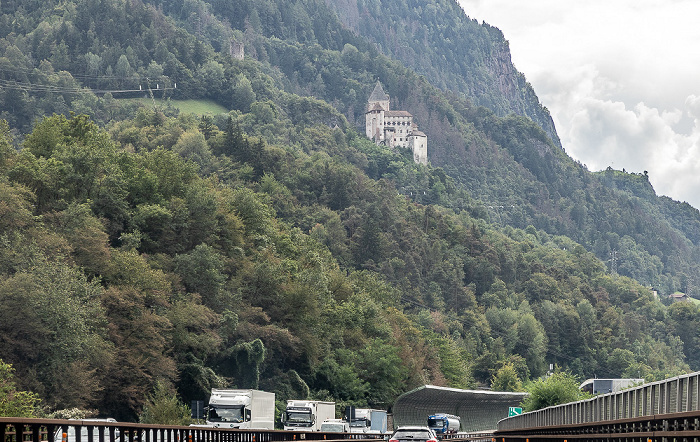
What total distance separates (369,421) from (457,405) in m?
26.1

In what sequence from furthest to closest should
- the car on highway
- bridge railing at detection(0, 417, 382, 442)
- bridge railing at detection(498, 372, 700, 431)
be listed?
the car on highway → bridge railing at detection(498, 372, 700, 431) → bridge railing at detection(0, 417, 382, 442)

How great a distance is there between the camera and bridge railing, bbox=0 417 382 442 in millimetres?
20094

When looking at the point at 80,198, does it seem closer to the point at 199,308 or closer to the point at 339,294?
the point at 199,308

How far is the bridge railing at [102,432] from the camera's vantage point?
65.9 feet

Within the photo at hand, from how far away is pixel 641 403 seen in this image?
28219 mm

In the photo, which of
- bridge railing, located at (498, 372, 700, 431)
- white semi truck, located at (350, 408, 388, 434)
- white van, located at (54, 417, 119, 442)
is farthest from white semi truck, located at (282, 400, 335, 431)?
white van, located at (54, 417, 119, 442)

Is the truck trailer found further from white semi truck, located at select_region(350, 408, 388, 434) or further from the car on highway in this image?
the car on highway

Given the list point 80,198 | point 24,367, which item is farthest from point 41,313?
point 80,198

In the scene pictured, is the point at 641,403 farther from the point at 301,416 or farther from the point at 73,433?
the point at 301,416

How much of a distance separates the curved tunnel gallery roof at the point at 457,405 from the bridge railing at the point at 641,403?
47818 millimetres

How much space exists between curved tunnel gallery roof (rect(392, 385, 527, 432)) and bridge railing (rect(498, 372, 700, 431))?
4782 centimetres

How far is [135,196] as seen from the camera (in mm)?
103500

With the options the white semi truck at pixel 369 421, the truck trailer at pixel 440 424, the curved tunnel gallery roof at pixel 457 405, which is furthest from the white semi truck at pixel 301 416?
the curved tunnel gallery roof at pixel 457 405

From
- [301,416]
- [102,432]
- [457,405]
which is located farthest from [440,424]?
[102,432]
